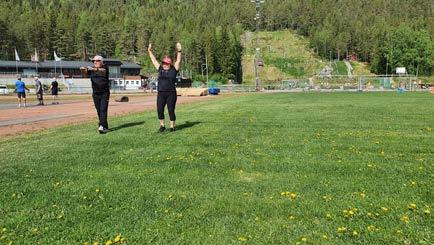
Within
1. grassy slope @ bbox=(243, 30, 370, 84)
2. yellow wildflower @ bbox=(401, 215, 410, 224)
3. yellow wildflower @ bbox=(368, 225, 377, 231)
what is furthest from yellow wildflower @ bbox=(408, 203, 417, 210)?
grassy slope @ bbox=(243, 30, 370, 84)

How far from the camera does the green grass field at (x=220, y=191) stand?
172 inches

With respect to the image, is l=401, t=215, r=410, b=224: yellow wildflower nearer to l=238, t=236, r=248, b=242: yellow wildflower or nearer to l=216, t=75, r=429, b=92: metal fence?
l=238, t=236, r=248, b=242: yellow wildflower

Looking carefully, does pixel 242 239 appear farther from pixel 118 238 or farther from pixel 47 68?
pixel 47 68

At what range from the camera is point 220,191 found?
575 cm

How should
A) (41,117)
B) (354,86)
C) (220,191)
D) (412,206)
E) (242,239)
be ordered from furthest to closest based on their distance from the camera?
(354,86), (41,117), (220,191), (412,206), (242,239)

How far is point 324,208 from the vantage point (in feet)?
16.4

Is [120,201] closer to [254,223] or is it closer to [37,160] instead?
[254,223]

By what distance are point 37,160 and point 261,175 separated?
4021 millimetres

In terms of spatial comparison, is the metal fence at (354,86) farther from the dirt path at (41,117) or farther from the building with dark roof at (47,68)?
the dirt path at (41,117)

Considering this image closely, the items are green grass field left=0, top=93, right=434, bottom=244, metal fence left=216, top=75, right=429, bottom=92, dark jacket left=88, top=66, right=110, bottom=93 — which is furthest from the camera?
metal fence left=216, top=75, right=429, bottom=92

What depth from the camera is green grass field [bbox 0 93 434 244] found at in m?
4.36

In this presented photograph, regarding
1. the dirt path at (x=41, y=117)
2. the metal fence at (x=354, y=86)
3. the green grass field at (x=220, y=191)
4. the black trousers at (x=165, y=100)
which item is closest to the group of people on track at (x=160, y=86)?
the black trousers at (x=165, y=100)

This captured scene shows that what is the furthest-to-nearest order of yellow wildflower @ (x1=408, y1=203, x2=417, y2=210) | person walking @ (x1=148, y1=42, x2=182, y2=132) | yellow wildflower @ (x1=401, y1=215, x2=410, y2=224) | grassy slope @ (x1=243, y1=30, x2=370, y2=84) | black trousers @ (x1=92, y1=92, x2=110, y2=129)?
grassy slope @ (x1=243, y1=30, x2=370, y2=84)
black trousers @ (x1=92, y1=92, x2=110, y2=129)
person walking @ (x1=148, y1=42, x2=182, y2=132)
yellow wildflower @ (x1=408, y1=203, x2=417, y2=210)
yellow wildflower @ (x1=401, y1=215, x2=410, y2=224)

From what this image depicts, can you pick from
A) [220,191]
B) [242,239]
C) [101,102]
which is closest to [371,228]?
[242,239]
